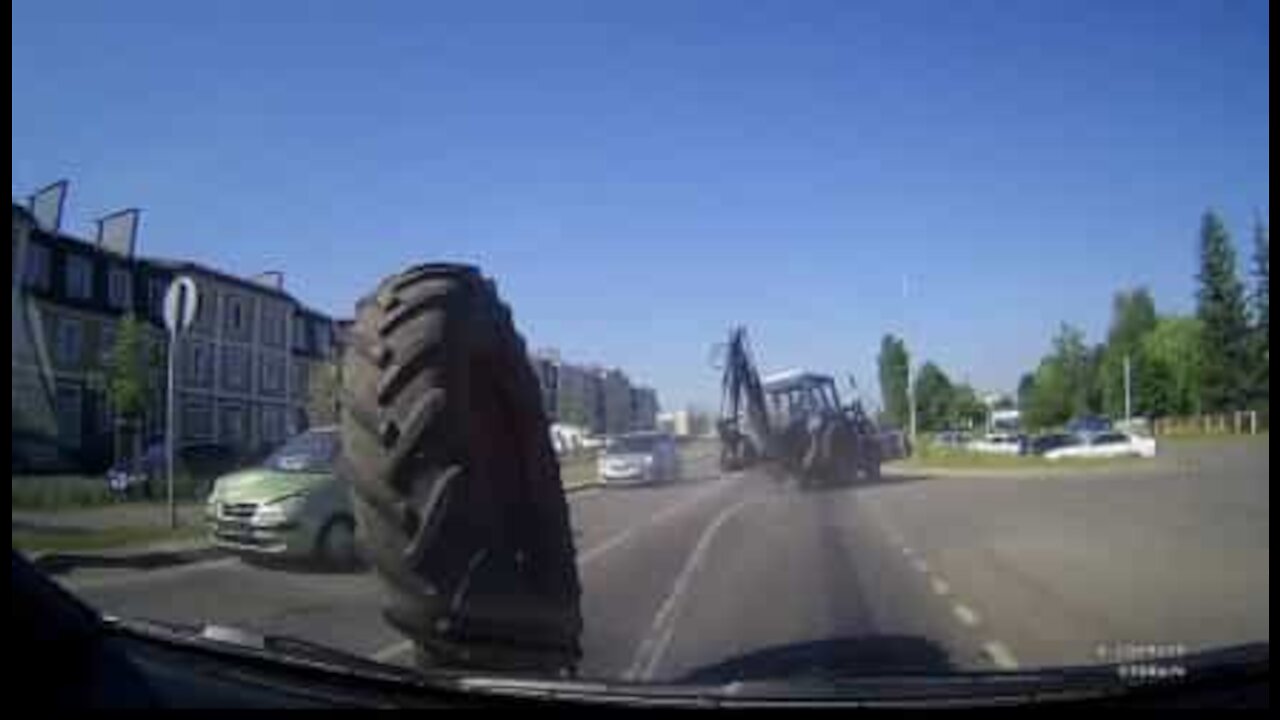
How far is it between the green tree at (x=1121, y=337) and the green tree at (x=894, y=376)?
0.71m

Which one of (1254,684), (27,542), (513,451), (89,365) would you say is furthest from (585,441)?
(1254,684)

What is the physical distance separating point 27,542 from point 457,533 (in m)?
1.24

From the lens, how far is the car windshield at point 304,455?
4.56 meters

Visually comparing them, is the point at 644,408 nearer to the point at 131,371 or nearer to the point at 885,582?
the point at 131,371

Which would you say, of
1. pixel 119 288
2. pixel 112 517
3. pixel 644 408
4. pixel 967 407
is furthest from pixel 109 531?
pixel 967 407

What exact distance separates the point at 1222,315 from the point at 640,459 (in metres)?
5.44

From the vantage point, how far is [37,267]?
379 cm

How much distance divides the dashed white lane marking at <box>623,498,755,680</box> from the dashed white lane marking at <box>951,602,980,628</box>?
128 cm

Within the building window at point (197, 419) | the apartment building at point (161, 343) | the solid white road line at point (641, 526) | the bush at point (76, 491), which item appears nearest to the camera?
the bush at point (76, 491)

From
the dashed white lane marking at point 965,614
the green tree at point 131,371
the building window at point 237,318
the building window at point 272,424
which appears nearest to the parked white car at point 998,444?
the dashed white lane marking at point 965,614

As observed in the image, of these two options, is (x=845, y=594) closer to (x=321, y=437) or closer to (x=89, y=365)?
(x=321, y=437)

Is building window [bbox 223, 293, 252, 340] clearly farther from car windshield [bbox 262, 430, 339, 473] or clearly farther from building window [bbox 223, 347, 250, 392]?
car windshield [bbox 262, 430, 339, 473]

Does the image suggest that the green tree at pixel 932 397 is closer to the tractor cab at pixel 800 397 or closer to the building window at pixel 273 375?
the tractor cab at pixel 800 397

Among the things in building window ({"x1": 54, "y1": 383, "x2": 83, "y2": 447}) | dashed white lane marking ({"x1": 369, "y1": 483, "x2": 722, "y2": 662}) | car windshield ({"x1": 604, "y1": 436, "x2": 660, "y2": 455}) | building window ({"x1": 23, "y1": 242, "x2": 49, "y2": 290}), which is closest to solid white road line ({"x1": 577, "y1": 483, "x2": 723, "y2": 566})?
dashed white lane marking ({"x1": 369, "y1": 483, "x2": 722, "y2": 662})
